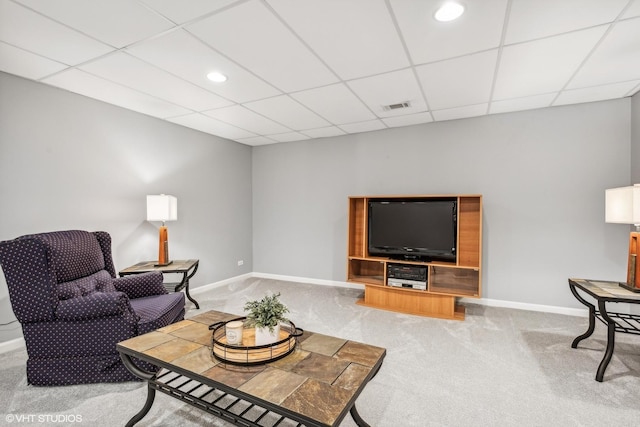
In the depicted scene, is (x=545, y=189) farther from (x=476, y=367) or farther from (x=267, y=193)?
(x=267, y=193)

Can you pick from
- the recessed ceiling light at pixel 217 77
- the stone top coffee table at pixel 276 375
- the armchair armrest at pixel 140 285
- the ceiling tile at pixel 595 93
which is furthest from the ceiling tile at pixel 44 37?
the ceiling tile at pixel 595 93

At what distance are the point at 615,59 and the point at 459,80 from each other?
1.17 m

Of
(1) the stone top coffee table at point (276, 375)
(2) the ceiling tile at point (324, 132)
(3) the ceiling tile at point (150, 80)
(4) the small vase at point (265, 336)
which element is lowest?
(1) the stone top coffee table at point (276, 375)

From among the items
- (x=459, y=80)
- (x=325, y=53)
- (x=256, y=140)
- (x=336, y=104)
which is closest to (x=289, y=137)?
(x=256, y=140)

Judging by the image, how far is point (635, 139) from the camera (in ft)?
10.7

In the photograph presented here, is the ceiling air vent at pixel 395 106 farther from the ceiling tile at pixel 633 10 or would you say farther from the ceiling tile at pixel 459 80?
the ceiling tile at pixel 633 10

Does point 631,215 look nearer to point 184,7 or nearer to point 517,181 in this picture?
point 517,181

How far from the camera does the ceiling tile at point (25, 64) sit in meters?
2.36

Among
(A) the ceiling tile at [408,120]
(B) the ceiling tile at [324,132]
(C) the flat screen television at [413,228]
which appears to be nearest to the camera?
(C) the flat screen television at [413,228]

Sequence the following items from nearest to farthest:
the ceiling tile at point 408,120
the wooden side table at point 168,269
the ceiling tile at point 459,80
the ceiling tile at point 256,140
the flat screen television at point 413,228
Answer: the ceiling tile at point 459,80 < the wooden side table at point 168,269 < the flat screen television at point 413,228 < the ceiling tile at point 408,120 < the ceiling tile at point 256,140

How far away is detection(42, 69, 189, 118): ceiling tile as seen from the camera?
282 centimetres

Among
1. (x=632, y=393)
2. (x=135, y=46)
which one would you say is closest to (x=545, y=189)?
(x=632, y=393)

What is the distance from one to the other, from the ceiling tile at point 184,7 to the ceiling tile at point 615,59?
263 cm

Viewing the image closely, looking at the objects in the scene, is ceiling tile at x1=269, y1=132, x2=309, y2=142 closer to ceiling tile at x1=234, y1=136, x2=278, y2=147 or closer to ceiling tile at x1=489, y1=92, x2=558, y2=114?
ceiling tile at x1=234, y1=136, x2=278, y2=147
